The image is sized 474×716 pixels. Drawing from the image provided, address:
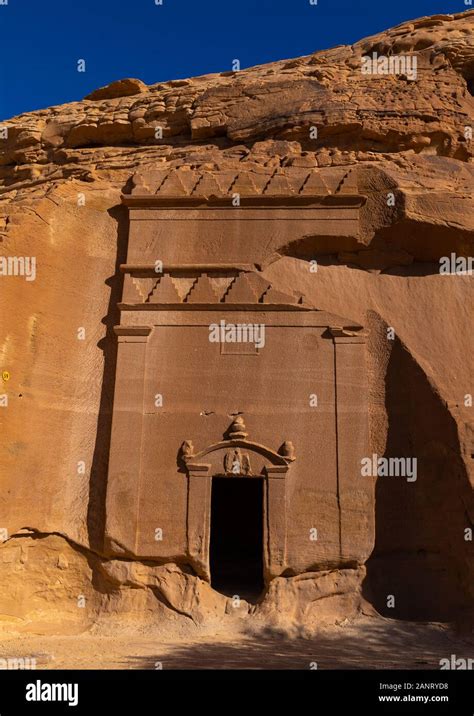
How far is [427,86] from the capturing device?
42.3ft

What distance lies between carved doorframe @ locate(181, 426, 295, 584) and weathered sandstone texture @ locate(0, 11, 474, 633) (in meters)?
0.03

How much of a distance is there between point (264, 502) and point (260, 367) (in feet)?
7.07

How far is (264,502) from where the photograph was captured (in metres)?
10.1

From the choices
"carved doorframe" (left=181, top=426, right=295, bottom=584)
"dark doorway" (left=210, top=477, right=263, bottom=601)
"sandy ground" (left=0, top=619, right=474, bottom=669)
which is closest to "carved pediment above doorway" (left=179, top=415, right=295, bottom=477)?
"carved doorframe" (left=181, top=426, right=295, bottom=584)

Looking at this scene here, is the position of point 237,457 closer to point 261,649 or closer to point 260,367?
point 260,367

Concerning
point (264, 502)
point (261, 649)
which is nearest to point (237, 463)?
point (264, 502)

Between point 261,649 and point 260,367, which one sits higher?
point 260,367

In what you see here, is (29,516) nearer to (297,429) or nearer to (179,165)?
(297,429)

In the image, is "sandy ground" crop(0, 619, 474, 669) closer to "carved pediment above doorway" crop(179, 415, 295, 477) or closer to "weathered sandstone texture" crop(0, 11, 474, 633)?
"weathered sandstone texture" crop(0, 11, 474, 633)

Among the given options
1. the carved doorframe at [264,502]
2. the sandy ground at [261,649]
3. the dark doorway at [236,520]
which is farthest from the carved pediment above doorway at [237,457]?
the dark doorway at [236,520]

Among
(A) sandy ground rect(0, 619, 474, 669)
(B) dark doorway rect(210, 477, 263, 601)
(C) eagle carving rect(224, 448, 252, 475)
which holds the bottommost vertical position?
(A) sandy ground rect(0, 619, 474, 669)

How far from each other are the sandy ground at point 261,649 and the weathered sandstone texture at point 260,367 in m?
0.39

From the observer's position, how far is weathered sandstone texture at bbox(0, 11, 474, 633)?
9.93m

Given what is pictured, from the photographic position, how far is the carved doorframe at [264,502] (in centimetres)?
990
